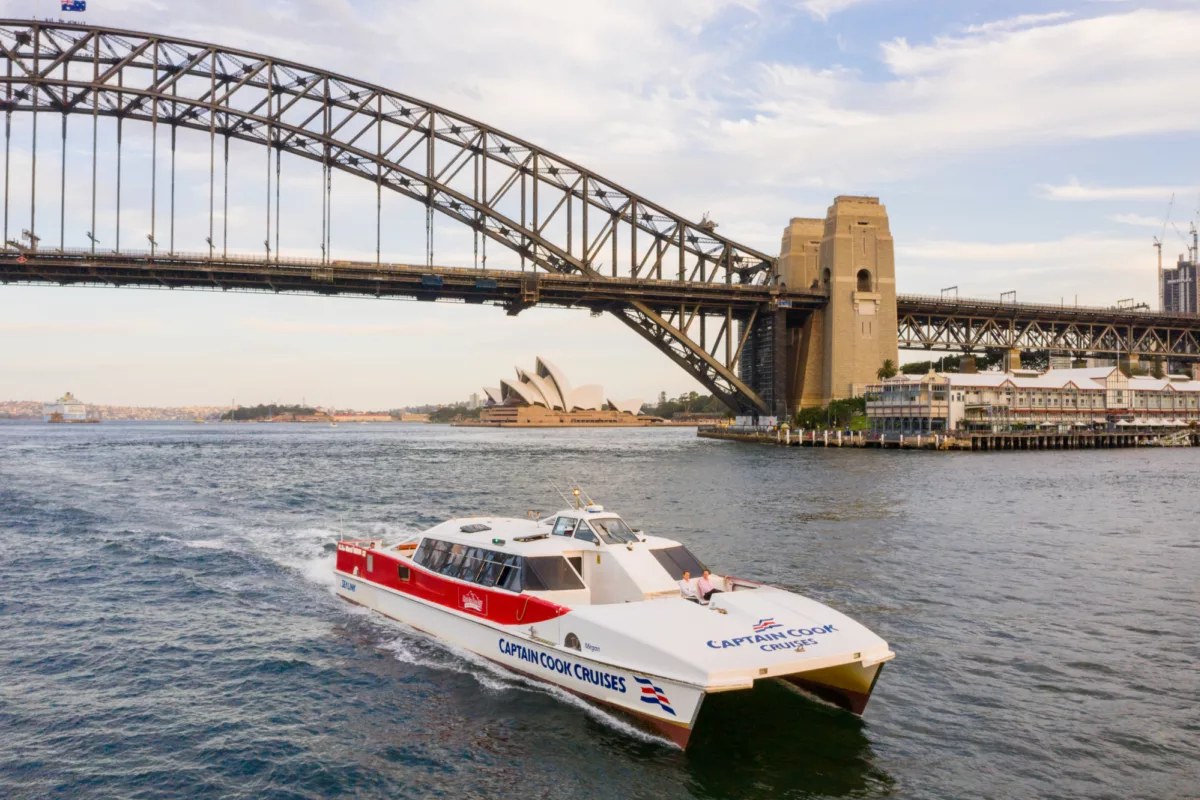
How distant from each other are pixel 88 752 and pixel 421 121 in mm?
85353

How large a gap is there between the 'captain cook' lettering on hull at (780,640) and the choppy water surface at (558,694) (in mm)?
1435

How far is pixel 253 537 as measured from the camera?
100 ft

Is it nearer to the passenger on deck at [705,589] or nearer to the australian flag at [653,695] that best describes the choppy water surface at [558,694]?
the australian flag at [653,695]

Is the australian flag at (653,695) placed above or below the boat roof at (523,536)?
below

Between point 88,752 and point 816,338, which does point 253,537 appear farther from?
point 816,338

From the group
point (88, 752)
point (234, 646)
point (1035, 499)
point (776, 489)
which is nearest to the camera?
point (88, 752)

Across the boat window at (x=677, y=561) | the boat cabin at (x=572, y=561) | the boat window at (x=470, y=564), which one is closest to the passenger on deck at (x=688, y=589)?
the boat cabin at (x=572, y=561)

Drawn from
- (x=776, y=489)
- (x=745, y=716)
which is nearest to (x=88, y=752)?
(x=745, y=716)

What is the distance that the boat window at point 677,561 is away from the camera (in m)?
16.3

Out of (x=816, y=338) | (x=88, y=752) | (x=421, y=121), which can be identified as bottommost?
(x=88, y=752)

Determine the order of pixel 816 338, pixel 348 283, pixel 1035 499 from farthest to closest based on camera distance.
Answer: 1. pixel 816 338
2. pixel 348 283
3. pixel 1035 499

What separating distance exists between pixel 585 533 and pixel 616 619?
10.4ft

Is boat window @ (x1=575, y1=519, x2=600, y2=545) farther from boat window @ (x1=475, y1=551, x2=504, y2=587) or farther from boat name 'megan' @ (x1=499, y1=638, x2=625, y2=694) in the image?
boat name 'megan' @ (x1=499, y1=638, x2=625, y2=694)

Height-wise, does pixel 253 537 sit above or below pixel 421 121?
below
